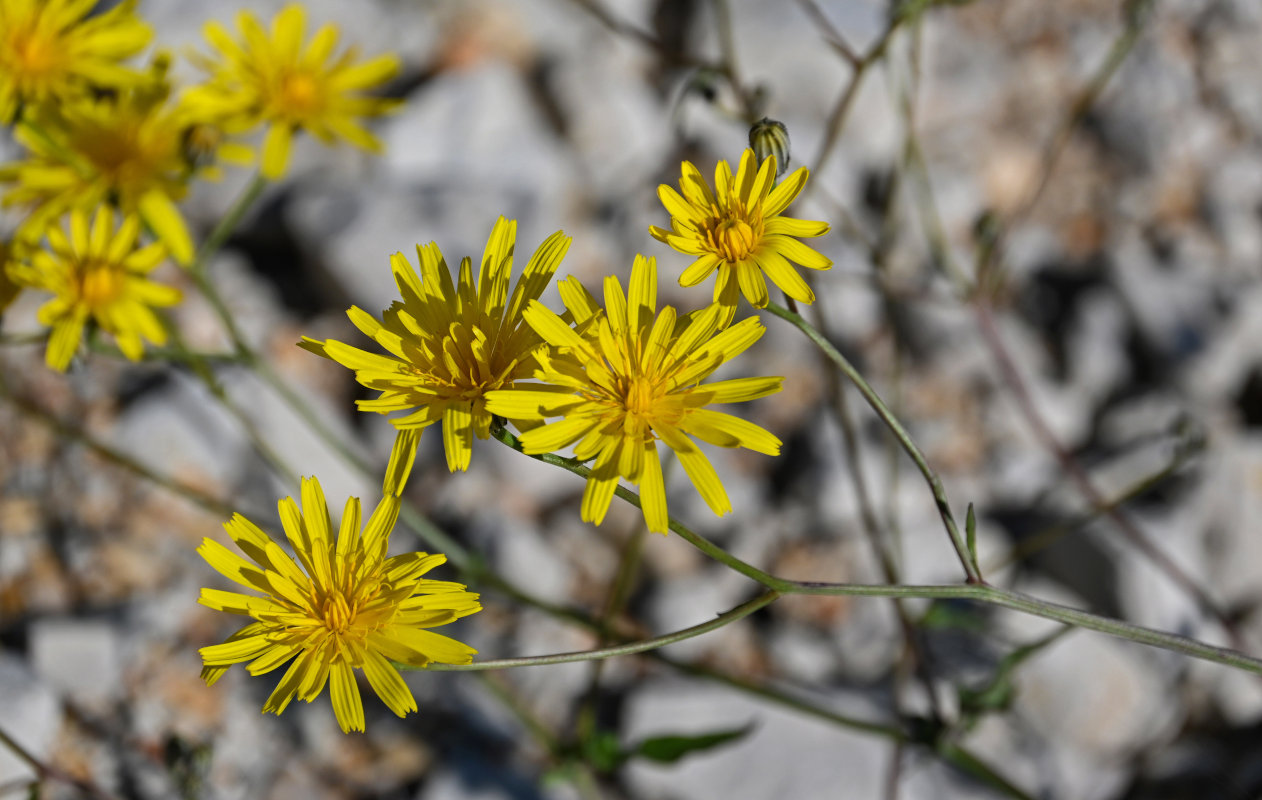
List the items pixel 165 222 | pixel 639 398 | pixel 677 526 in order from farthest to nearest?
pixel 165 222, pixel 639 398, pixel 677 526

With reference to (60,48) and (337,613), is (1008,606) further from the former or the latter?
(60,48)

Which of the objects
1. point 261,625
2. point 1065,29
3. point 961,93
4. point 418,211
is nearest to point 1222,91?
point 1065,29

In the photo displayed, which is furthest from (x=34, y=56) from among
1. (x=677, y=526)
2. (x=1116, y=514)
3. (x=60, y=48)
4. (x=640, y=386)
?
(x=1116, y=514)

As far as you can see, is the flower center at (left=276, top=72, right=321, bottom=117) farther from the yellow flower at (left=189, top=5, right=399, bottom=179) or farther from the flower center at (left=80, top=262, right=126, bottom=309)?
the flower center at (left=80, top=262, right=126, bottom=309)

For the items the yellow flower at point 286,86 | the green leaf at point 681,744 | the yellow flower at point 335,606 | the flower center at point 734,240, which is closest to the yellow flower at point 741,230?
the flower center at point 734,240

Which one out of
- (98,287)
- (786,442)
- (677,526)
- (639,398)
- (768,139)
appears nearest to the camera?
(677,526)

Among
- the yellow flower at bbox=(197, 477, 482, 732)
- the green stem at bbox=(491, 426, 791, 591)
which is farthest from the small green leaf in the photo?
the green stem at bbox=(491, 426, 791, 591)
